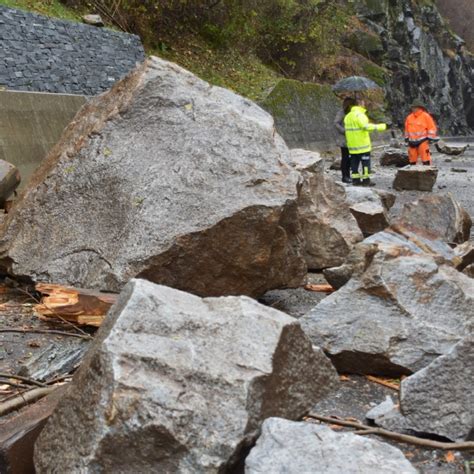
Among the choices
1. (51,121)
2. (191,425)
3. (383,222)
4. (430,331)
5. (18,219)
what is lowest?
(51,121)

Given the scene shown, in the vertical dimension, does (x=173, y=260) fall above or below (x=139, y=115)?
below

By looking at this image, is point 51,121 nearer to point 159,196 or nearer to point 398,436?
point 159,196

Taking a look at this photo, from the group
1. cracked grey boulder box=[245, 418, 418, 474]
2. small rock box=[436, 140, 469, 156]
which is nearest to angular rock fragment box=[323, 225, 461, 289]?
cracked grey boulder box=[245, 418, 418, 474]

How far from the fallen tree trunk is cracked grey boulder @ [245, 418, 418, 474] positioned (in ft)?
6.69

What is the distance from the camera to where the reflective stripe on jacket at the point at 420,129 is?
1566 cm

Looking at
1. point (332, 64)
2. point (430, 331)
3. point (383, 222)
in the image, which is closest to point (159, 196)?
point (430, 331)

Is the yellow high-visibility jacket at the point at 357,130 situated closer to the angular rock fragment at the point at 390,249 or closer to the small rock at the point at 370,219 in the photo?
the small rock at the point at 370,219

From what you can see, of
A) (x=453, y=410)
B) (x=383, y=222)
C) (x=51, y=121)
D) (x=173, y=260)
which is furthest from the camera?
(x=51, y=121)

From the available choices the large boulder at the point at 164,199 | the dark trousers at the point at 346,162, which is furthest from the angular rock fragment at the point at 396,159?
the large boulder at the point at 164,199

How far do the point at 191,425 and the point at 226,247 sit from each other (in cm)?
215

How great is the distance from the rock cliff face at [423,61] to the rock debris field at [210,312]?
30854mm

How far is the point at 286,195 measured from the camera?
4.38 metres

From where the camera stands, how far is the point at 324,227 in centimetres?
584

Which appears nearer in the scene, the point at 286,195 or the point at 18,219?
the point at 286,195
